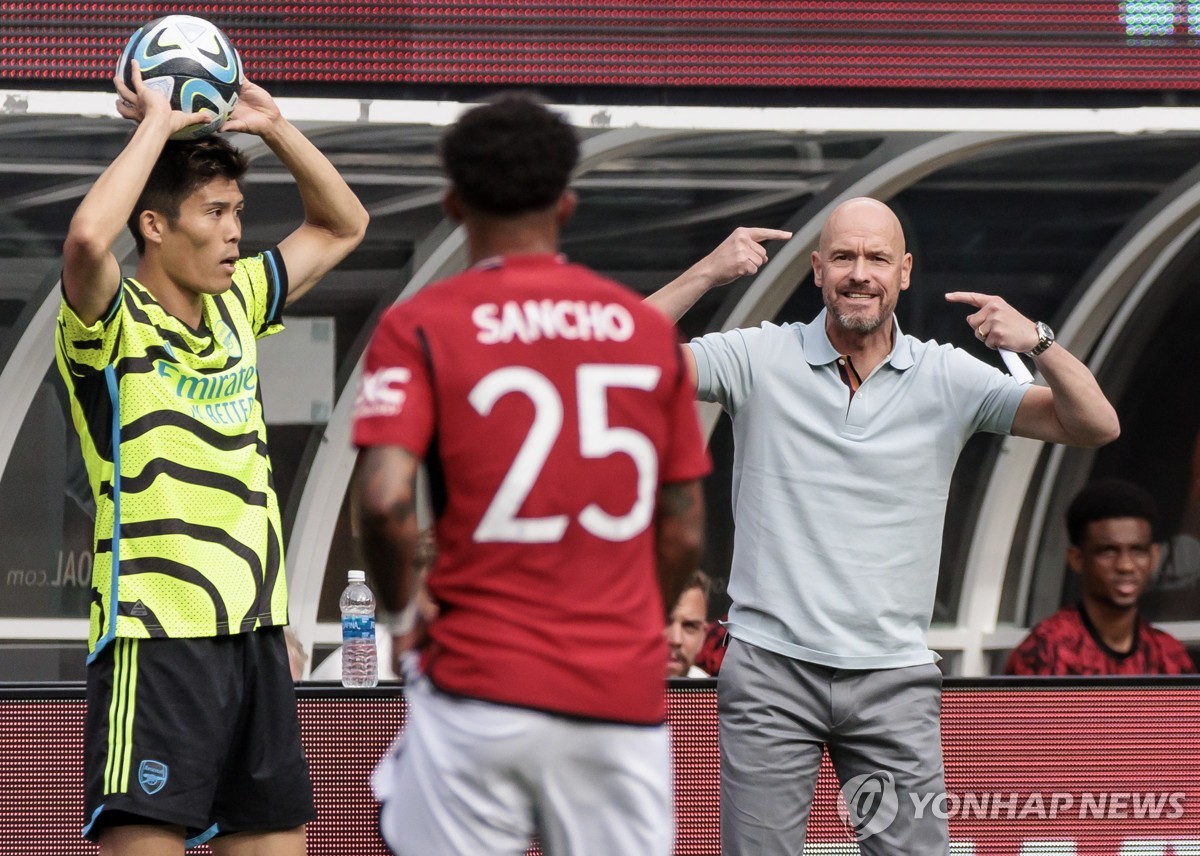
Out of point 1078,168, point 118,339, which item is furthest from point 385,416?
point 1078,168

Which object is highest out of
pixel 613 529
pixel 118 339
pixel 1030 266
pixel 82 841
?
pixel 1030 266

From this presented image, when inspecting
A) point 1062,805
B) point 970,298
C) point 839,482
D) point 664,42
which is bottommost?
point 1062,805

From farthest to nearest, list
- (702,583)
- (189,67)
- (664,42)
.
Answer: (702,583) → (664,42) → (189,67)

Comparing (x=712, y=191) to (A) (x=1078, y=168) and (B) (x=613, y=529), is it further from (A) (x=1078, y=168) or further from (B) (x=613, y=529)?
(B) (x=613, y=529)

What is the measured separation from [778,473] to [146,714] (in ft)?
4.74

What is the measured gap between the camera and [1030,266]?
5.79 meters

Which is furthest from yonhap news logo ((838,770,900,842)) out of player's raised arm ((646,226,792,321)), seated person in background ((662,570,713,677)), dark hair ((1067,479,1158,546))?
dark hair ((1067,479,1158,546))

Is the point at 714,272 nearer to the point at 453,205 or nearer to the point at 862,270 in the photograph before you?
the point at 862,270

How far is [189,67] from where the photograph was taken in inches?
150

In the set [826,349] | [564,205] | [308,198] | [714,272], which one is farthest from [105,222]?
[826,349]

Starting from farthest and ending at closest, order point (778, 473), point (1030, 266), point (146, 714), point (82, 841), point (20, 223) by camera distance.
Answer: point (1030, 266)
point (20, 223)
point (82, 841)
point (778, 473)
point (146, 714)

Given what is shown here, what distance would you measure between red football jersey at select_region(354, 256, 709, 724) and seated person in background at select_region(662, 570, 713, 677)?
266 centimetres

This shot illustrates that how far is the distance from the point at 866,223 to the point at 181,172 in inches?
60.5

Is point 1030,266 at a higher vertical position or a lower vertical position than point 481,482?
higher
